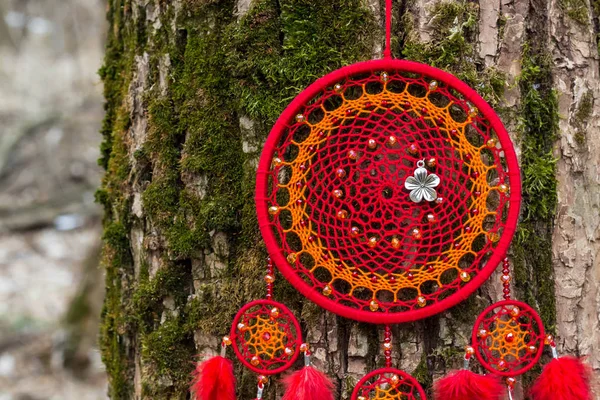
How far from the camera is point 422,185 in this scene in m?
1.19

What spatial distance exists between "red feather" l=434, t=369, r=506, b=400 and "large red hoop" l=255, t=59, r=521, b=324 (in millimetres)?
132

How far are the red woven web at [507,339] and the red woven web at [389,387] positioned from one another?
14cm

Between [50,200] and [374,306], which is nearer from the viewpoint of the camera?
[374,306]

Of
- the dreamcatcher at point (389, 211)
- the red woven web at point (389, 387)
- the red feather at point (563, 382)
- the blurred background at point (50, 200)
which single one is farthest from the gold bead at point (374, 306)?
the blurred background at point (50, 200)

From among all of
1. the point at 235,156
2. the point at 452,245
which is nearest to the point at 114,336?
the point at 235,156

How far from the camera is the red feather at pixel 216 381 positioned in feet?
4.00

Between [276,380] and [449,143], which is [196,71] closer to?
[449,143]

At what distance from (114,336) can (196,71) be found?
2.38 feet

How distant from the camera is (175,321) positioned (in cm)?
133

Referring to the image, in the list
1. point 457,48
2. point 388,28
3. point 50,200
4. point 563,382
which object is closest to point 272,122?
point 388,28

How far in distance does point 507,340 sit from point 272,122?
0.64 m

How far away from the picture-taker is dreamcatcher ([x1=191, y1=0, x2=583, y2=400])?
1179 millimetres

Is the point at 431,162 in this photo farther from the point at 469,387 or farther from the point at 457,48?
the point at 469,387

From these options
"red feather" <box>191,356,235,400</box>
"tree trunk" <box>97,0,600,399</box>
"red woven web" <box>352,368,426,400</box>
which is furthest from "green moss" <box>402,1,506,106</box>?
"red feather" <box>191,356,235,400</box>
